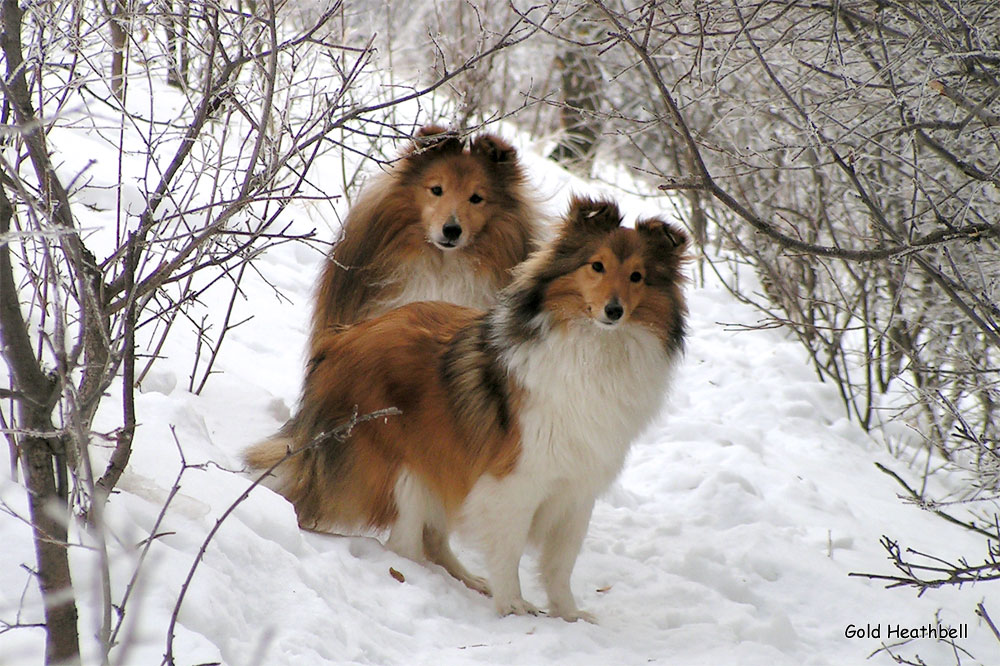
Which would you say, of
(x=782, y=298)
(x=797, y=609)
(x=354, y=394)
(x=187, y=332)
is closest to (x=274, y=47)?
(x=354, y=394)

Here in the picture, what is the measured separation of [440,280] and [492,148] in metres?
0.67

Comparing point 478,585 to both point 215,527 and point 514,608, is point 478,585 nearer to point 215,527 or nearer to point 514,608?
point 514,608

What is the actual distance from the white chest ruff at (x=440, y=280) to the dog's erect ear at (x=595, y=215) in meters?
1.12

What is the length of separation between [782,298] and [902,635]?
3.37 meters

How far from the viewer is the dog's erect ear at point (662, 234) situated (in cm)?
388

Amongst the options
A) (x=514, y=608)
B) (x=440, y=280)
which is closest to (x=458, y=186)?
(x=440, y=280)

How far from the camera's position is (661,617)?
3.94 metres

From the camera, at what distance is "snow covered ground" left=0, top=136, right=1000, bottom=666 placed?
2.88m

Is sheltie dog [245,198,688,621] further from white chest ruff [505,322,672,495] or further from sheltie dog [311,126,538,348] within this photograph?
sheltie dog [311,126,538,348]

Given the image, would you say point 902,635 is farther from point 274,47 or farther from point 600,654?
point 274,47

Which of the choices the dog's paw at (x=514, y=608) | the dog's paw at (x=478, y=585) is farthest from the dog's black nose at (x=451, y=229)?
the dog's paw at (x=514, y=608)

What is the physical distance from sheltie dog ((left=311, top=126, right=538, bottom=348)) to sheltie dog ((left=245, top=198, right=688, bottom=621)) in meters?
0.70

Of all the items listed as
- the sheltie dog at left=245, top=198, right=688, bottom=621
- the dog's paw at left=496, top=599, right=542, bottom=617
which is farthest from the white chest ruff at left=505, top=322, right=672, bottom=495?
the dog's paw at left=496, top=599, right=542, bottom=617

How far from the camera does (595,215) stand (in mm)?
3869
